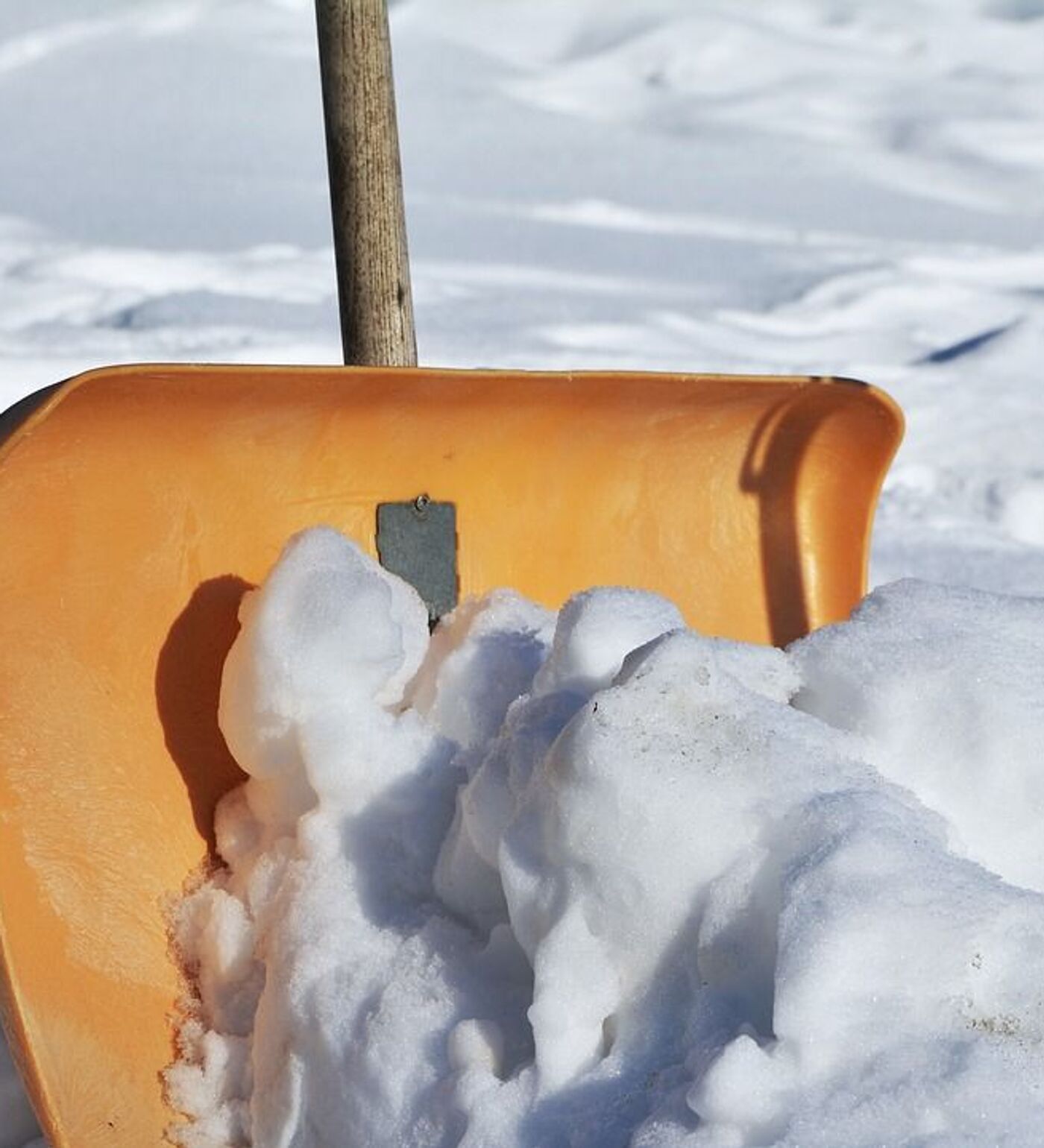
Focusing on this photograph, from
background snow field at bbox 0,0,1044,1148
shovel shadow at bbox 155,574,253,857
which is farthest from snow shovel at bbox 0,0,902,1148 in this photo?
background snow field at bbox 0,0,1044,1148

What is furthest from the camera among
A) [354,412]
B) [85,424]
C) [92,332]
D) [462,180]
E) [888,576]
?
[462,180]

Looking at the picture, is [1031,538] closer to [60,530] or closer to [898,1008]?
[60,530]

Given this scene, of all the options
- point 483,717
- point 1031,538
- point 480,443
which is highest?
point 480,443

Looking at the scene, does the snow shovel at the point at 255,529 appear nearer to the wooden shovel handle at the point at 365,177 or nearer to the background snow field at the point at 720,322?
the wooden shovel handle at the point at 365,177

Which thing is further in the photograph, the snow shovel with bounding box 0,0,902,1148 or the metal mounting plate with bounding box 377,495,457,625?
the metal mounting plate with bounding box 377,495,457,625

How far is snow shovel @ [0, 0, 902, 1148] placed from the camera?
1.68 meters

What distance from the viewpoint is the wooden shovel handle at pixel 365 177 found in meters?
2.35

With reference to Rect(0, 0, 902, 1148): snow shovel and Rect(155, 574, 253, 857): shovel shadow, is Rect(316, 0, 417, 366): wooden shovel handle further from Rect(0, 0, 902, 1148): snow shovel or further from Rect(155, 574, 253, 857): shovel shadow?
Rect(155, 574, 253, 857): shovel shadow

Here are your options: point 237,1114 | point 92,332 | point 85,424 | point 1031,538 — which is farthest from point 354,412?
point 92,332

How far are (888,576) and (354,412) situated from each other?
1.59m

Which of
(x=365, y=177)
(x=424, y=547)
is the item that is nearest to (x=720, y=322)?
(x=365, y=177)

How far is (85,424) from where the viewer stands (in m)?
1.74

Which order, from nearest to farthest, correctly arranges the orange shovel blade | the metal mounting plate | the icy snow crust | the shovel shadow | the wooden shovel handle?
the icy snow crust < the orange shovel blade < the shovel shadow < the metal mounting plate < the wooden shovel handle

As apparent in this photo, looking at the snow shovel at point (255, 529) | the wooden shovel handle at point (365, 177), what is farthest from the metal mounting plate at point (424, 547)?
the wooden shovel handle at point (365, 177)
